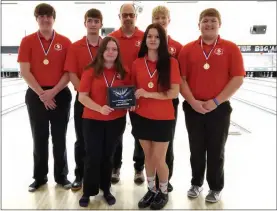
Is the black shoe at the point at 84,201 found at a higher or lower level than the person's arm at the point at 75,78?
lower

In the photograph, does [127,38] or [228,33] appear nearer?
[127,38]

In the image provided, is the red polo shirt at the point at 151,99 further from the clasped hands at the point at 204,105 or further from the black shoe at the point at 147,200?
the black shoe at the point at 147,200

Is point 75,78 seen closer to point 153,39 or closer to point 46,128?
point 46,128

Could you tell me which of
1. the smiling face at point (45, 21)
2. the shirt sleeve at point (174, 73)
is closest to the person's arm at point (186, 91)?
the shirt sleeve at point (174, 73)

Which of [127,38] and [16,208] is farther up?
[127,38]

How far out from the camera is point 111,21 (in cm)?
1214

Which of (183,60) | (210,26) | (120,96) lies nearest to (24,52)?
(120,96)

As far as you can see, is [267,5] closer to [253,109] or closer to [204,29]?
[253,109]

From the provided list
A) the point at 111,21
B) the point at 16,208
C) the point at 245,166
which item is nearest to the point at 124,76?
the point at 16,208

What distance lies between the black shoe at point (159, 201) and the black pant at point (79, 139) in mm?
816

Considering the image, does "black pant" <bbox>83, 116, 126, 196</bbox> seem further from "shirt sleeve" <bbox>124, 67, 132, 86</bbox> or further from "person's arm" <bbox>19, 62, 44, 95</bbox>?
"person's arm" <bbox>19, 62, 44, 95</bbox>

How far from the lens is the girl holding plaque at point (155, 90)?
7.44ft

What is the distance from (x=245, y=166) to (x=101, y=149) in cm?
199

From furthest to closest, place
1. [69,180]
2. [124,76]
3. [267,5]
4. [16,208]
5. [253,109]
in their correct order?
[267,5]
[253,109]
[69,180]
[16,208]
[124,76]
